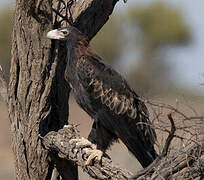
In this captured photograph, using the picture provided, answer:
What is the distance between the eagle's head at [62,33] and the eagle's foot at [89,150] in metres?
1.21

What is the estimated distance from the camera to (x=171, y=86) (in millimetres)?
6012

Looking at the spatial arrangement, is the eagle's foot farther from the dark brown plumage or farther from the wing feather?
the wing feather

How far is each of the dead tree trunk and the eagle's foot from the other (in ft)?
1.84

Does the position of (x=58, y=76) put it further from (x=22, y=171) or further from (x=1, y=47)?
(x=1, y=47)

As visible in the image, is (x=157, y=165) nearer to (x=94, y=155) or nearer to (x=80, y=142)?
(x=94, y=155)

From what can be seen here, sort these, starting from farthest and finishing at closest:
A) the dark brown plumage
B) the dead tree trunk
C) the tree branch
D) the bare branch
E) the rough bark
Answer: the bare branch → the dark brown plumage → the dead tree trunk → the tree branch → the rough bark

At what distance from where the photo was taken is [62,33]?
7.98m

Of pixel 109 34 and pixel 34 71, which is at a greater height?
pixel 34 71

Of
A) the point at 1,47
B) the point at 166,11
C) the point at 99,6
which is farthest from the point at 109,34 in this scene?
the point at 99,6

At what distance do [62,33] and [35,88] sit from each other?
730 millimetres

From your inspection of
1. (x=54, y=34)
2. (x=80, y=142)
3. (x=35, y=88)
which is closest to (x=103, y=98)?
(x=80, y=142)

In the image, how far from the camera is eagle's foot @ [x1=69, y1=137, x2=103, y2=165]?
7.40m

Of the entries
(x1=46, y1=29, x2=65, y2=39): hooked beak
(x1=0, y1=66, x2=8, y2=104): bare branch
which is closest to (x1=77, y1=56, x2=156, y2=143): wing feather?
Answer: (x1=46, y1=29, x2=65, y2=39): hooked beak

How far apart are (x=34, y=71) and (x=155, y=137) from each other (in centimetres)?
163
